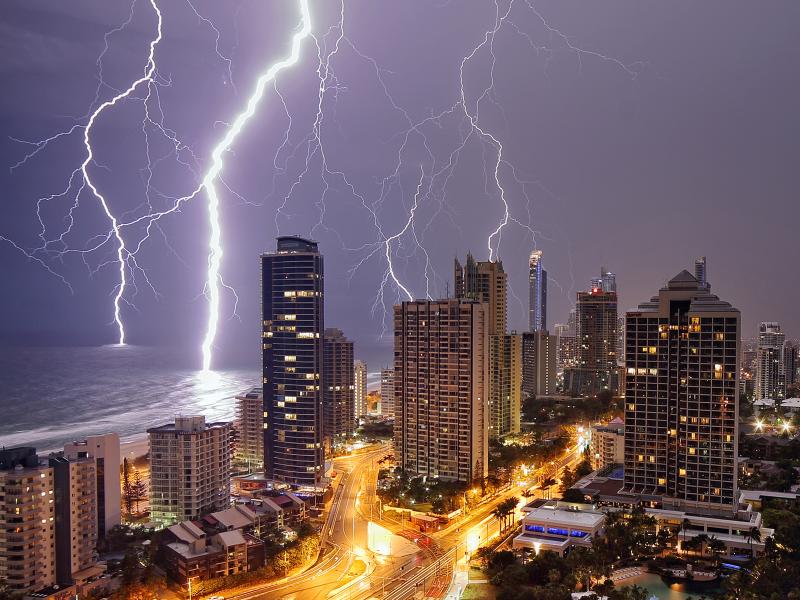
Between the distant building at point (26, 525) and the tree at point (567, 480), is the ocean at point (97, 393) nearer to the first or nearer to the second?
the distant building at point (26, 525)

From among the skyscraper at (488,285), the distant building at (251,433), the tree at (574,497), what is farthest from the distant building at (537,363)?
the tree at (574,497)

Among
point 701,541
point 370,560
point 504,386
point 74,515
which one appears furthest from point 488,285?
point 74,515

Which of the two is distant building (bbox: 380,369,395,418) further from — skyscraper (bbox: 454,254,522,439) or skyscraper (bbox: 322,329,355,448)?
skyscraper (bbox: 454,254,522,439)

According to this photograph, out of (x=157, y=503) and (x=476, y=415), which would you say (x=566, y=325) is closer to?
(x=476, y=415)

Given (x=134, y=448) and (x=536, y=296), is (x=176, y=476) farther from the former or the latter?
(x=536, y=296)

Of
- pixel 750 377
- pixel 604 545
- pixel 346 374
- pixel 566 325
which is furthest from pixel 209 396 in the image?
pixel 566 325
